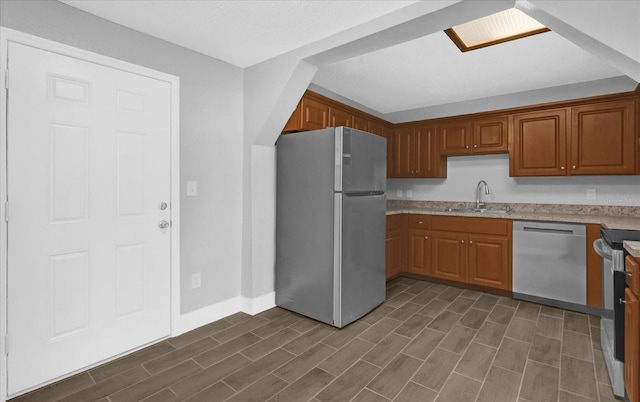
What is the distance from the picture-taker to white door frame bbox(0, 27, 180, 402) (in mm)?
1730

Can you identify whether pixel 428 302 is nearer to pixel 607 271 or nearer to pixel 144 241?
pixel 607 271

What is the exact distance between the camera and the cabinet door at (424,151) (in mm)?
4316

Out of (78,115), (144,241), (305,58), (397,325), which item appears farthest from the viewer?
(397,325)

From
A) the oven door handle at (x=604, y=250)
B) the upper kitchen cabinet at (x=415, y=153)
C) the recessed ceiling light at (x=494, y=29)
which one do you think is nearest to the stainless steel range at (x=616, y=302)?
the oven door handle at (x=604, y=250)

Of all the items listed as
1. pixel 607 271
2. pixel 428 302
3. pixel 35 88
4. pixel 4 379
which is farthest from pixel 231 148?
pixel 607 271

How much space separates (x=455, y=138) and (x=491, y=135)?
426 millimetres

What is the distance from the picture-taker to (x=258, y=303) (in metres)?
2.99

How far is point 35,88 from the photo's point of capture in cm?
183

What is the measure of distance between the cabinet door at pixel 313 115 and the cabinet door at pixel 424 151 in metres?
1.66

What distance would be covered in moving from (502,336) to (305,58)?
275cm

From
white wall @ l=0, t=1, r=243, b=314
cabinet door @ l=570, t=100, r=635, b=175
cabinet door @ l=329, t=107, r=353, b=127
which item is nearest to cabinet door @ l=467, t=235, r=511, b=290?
cabinet door @ l=570, t=100, r=635, b=175

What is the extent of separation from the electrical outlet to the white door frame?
13 centimetres

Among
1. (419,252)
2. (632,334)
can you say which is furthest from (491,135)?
(632,334)

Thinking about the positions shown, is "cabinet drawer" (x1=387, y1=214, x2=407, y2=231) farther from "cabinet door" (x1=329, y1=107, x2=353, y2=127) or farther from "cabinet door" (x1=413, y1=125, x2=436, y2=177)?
"cabinet door" (x1=329, y1=107, x2=353, y2=127)
